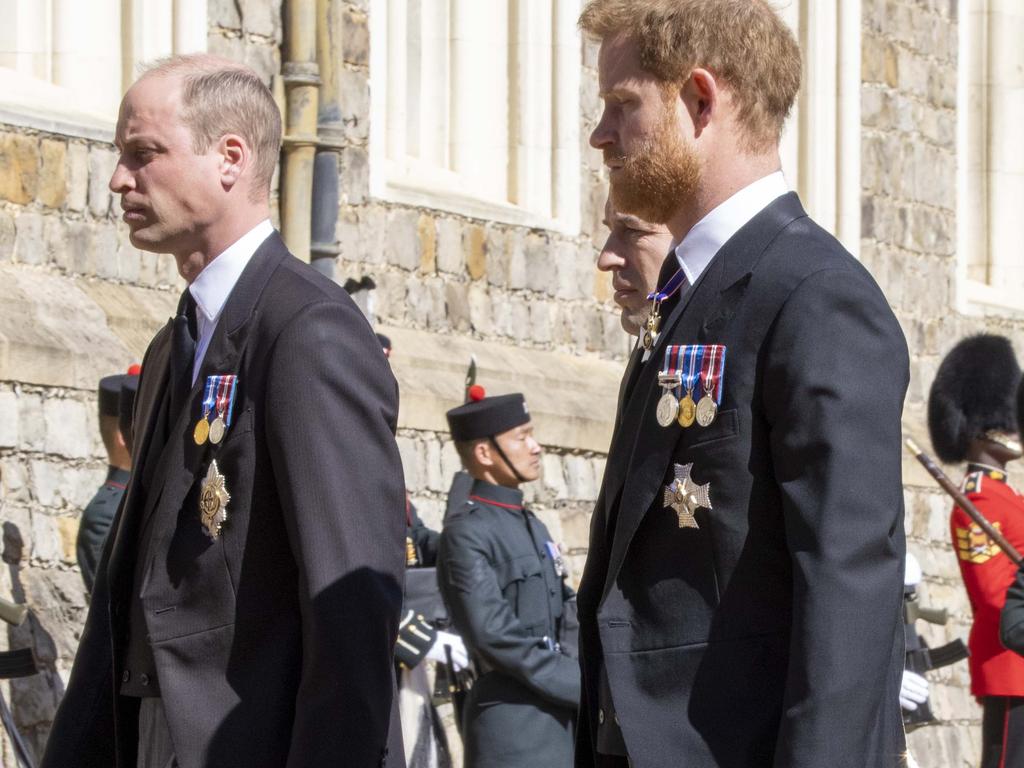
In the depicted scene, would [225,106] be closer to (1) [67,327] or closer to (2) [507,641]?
(2) [507,641]

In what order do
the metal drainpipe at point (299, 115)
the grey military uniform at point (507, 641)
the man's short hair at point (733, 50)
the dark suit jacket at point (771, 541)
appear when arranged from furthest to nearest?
the metal drainpipe at point (299, 115) < the grey military uniform at point (507, 641) < the man's short hair at point (733, 50) < the dark suit jacket at point (771, 541)

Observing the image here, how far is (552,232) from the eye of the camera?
11078 mm

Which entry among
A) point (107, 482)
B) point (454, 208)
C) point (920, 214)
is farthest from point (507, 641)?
point (920, 214)

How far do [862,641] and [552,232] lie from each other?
8.58 meters

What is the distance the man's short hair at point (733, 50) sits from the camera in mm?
2816

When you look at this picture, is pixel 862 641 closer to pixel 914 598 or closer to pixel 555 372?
pixel 914 598

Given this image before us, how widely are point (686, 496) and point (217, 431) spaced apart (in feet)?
2.46

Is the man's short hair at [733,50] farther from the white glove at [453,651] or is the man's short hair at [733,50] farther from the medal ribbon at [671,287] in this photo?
the white glove at [453,651]

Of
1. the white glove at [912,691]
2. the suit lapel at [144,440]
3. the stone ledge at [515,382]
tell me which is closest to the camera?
the suit lapel at [144,440]

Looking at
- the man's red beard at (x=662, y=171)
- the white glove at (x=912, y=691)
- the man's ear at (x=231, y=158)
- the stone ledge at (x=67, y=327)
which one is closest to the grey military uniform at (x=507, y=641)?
the stone ledge at (x=67, y=327)

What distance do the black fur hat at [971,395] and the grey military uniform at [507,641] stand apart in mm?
2354

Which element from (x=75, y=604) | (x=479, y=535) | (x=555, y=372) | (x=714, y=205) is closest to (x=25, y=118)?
(x=75, y=604)

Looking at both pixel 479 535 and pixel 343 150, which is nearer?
pixel 479 535

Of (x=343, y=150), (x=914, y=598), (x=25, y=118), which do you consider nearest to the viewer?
(x=25, y=118)
